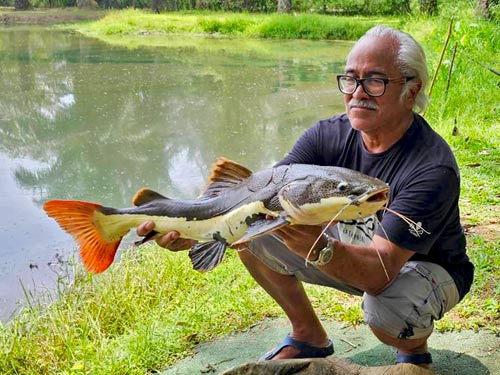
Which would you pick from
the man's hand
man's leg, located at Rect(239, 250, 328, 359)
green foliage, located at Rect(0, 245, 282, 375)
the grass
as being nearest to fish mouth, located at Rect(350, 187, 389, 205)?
the man's hand

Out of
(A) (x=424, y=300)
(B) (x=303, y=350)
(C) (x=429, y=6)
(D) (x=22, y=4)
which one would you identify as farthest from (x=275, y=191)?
(D) (x=22, y=4)

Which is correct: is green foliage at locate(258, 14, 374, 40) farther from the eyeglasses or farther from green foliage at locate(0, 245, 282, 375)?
the eyeglasses

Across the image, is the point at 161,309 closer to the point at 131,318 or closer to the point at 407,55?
the point at 131,318

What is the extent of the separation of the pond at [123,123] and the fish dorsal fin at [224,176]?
6.93 feet

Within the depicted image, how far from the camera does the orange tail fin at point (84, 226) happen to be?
2.20 m

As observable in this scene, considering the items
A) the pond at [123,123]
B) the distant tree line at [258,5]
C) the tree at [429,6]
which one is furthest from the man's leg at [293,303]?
the distant tree line at [258,5]

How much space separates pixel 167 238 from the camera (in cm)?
225

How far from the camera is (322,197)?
1835 mm

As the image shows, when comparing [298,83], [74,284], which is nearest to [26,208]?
[74,284]

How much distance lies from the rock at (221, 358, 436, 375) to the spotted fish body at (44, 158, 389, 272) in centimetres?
38

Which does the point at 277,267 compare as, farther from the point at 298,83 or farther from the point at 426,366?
the point at 298,83

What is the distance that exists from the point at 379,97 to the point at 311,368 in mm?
1050

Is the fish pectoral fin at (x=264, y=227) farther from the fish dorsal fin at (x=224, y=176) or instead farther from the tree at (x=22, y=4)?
the tree at (x=22, y=4)

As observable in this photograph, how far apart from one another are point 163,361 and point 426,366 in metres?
1.19
